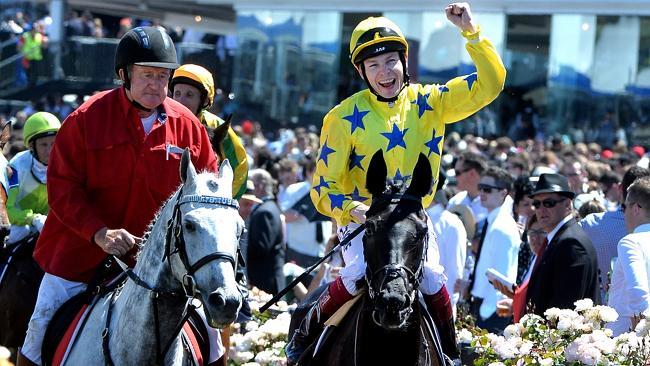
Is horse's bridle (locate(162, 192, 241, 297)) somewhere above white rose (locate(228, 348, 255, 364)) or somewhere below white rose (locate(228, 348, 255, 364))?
above

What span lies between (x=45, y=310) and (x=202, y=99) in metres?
2.22

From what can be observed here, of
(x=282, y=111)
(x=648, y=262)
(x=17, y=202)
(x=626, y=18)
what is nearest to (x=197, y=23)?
(x=282, y=111)

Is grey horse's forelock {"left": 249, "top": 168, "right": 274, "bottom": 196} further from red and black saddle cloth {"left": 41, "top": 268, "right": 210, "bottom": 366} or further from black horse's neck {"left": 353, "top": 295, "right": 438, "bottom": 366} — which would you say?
black horse's neck {"left": 353, "top": 295, "right": 438, "bottom": 366}

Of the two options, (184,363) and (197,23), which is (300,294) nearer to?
(184,363)

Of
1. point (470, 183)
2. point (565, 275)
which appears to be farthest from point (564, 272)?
point (470, 183)

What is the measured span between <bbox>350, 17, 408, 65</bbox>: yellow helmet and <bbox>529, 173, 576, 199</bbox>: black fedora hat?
7.96 feet

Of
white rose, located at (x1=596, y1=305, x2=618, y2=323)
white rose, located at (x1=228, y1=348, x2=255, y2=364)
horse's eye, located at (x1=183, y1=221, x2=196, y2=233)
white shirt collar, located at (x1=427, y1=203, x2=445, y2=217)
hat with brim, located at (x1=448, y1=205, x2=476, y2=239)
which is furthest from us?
hat with brim, located at (x1=448, y1=205, x2=476, y2=239)

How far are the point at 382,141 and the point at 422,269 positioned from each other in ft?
3.11

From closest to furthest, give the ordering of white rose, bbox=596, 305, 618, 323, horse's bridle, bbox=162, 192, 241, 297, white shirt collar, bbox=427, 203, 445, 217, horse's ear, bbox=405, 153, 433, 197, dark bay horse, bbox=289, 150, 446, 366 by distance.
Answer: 1. horse's bridle, bbox=162, 192, 241, 297
2. dark bay horse, bbox=289, 150, 446, 366
3. horse's ear, bbox=405, 153, 433, 197
4. white rose, bbox=596, 305, 618, 323
5. white shirt collar, bbox=427, 203, 445, 217

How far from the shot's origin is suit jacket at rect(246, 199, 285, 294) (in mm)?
12375

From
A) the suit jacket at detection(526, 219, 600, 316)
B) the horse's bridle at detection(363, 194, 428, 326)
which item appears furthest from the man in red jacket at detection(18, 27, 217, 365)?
the suit jacket at detection(526, 219, 600, 316)

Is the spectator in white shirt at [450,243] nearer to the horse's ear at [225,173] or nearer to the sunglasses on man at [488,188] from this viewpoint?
the sunglasses on man at [488,188]

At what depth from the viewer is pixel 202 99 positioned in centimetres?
778

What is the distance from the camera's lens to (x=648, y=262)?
23.2 feet
